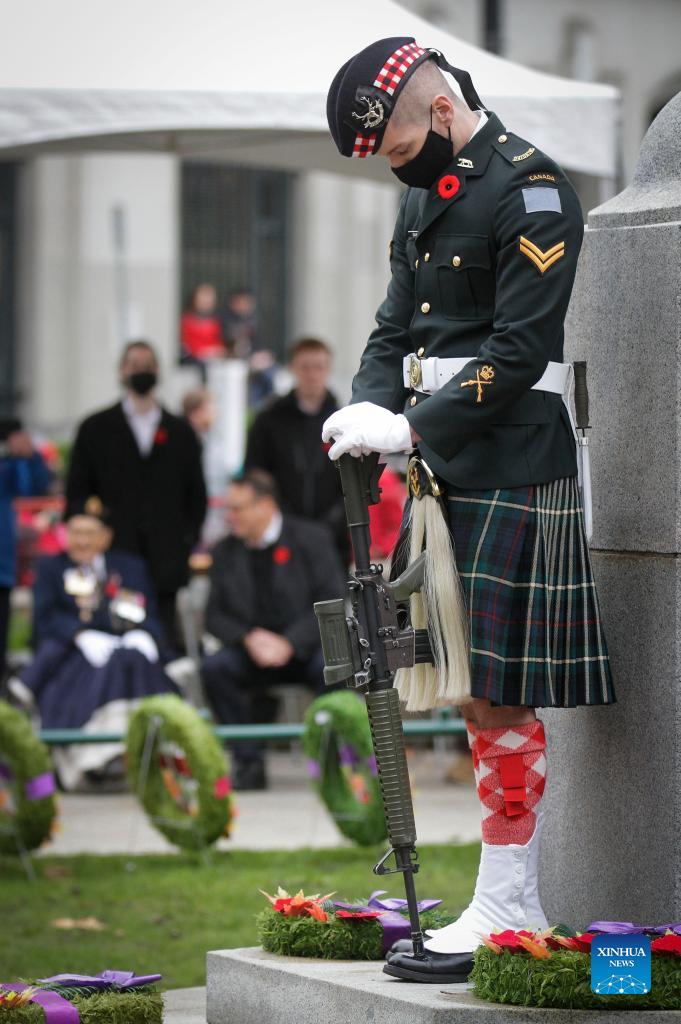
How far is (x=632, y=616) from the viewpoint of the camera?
4.30 metres

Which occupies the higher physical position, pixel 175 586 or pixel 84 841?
pixel 175 586

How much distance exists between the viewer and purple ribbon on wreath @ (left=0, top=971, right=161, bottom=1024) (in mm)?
3852

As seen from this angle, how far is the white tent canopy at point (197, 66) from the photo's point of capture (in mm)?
6809

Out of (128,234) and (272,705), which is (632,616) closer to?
(272,705)

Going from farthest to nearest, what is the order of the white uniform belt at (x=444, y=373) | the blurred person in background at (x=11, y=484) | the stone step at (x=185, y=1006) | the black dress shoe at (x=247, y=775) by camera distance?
the blurred person in background at (x=11, y=484), the black dress shoe at (x=247, y=775), the stone step at (x=185, y=1006), the white uniform belt at (x=444, y=373)

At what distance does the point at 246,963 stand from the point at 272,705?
5.46 metres

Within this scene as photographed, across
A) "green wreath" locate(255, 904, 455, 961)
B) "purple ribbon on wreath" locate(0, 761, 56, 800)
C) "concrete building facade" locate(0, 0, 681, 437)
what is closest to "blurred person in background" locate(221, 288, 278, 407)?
"concrete building facade" locate(0, 0, 681, 437)

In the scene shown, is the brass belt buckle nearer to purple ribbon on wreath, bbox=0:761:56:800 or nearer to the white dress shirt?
purple ribbon on wreath, bbox=0:761:56:800

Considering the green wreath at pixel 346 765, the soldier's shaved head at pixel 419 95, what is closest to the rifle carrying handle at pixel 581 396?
the soldier's shaved head at pixel 419 95

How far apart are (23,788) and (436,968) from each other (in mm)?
3475

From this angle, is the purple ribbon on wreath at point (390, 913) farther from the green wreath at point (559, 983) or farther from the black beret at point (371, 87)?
the black beret at point (371, 87)

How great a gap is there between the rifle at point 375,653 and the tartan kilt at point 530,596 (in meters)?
0.17

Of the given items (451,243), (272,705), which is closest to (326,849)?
(272,705)

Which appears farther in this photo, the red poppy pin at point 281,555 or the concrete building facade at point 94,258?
the concrete building facade at point 94,258
